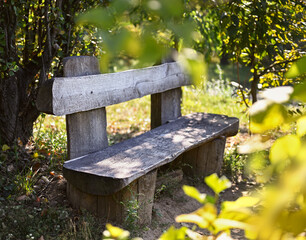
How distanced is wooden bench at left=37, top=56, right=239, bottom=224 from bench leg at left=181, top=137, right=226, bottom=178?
173 millimetres

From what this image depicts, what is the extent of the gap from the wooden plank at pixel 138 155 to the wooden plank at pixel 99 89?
0.41 m

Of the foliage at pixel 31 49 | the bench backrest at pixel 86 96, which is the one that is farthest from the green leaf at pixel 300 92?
the foliage at pixel 31 49

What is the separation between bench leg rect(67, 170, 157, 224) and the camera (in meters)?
3.01

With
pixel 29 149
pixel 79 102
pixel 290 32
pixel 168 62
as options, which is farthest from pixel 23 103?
pixel 290 32

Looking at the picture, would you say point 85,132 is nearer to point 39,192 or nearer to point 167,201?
point 39,192

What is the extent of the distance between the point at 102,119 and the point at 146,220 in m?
0.95

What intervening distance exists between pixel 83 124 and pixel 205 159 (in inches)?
65.2

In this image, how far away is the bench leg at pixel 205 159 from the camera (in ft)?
14.4

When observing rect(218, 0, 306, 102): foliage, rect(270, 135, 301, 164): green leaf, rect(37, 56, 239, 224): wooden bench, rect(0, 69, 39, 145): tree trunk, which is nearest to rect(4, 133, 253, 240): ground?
rect(37, 56, 239, 224): wooden bench

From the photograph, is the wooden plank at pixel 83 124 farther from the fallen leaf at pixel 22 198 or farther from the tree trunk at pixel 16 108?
the tree trunk at pixel 16 108

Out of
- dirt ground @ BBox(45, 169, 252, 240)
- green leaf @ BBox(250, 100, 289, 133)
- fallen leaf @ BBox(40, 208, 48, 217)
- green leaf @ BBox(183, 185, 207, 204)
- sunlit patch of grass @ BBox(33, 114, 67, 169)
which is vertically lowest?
dirt ground @ BBox(45, 169, 252, 240)

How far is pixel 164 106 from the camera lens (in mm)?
4598

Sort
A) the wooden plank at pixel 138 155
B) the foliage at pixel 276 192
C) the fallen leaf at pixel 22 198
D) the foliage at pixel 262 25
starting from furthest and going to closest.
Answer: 1. the foliage at pixel 262 25
2. the fallen leaf at pixel 22 198
3. the wooden plank at pixel 138 155
4. the foliage at pixel 276 192

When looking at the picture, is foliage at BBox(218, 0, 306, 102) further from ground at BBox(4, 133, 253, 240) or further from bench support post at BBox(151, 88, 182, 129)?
ground at BBox(4, 133, 253, 240)
